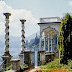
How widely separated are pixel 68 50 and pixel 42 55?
344 centimetres

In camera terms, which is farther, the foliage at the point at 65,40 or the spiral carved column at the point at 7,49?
the spiral carved column at the point at 7,49

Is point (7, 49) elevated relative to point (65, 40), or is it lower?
lower

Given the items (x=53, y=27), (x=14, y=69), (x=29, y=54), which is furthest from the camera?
(x=53, y=27)

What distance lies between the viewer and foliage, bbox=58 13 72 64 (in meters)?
14.8

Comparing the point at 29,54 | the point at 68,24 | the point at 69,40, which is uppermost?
the point at 68,24

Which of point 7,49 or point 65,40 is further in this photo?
point 7,49

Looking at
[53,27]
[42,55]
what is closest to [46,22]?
[53,27]

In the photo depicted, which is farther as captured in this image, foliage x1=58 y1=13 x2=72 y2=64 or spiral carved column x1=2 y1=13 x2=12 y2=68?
spiral carved column x1=2 y1=13 x2=12 y2=68

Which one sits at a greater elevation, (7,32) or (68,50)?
(7,32)

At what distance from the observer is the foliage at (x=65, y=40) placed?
14.8 meters

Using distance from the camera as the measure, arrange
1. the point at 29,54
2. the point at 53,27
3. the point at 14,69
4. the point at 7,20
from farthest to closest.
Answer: the point at 53,27 → the point at 7,20 → the point at 29,54 → the point at 14,69

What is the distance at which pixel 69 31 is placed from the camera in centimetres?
1517

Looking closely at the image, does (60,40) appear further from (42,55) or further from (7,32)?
(7,32)

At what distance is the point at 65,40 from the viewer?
15.1 meters
